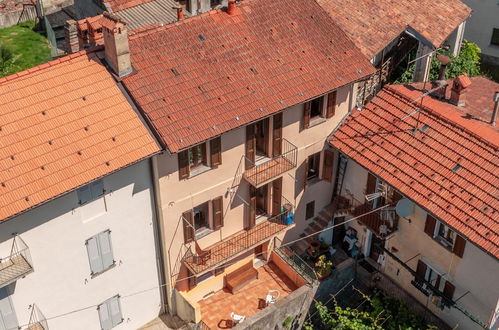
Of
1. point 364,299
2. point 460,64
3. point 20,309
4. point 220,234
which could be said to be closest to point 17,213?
point 20,309

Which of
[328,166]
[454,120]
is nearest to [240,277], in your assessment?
[328,166]

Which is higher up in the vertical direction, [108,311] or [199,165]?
[199,165]

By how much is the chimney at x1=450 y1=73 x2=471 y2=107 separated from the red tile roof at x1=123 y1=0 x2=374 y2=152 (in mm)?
4572

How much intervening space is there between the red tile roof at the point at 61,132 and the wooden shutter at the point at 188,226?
4.78 m

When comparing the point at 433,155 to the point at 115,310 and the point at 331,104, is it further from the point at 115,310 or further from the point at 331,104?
the point at 115,310

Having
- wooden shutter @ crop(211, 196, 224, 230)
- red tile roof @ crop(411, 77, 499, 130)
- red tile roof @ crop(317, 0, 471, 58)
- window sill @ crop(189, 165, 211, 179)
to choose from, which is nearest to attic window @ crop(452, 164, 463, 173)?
red tile roof @ crop(411, 77, 499, 130)

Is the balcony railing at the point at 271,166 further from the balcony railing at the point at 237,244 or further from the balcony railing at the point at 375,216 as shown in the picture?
the balcony railing at the point at 375,216

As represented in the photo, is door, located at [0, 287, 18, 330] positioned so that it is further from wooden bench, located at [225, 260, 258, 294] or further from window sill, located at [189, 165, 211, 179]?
wooden bench, located at [225, 260, 258, 294]

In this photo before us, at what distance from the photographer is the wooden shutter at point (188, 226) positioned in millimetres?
29391

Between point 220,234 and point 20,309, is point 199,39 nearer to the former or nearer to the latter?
point 220,234

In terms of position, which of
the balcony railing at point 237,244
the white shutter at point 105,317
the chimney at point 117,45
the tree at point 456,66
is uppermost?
the chimney at point 117,45

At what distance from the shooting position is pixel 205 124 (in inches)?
1059

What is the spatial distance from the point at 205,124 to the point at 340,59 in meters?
7.94

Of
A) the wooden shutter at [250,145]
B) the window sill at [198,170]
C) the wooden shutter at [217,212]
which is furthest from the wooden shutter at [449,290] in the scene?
the window sill at [198,170]
